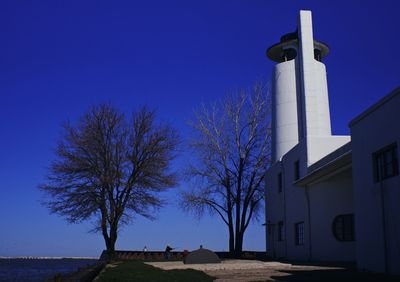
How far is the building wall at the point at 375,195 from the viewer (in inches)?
566

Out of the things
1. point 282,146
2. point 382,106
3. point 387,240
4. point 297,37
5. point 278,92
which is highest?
point 297,37

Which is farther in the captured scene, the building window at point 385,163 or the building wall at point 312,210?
the building wall at point 312,210

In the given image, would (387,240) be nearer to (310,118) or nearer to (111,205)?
(310,118)

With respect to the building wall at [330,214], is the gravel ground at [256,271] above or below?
below

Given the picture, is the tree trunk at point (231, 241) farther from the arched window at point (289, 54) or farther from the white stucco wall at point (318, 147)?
the white stucco wall at point (318, 147)

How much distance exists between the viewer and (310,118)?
104 ft

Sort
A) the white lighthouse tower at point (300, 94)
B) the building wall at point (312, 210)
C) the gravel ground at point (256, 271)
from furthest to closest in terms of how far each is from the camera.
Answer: the white lighthouse tower at point (300, 94), the building wall at point (312, 210), the gravel ground at point (256, 271)

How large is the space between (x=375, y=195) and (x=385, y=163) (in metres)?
1.06

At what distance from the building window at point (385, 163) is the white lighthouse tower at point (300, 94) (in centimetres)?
1574

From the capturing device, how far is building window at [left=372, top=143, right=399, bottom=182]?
14594mm

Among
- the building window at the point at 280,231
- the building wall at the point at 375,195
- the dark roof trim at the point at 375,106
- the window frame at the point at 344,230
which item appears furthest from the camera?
the building window at the point at 280,231

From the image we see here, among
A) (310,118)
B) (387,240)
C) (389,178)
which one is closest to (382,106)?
(389,178)

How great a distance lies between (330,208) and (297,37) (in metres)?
15.0

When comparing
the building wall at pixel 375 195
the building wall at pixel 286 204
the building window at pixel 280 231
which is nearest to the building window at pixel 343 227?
the building wall at pixel 286 204
